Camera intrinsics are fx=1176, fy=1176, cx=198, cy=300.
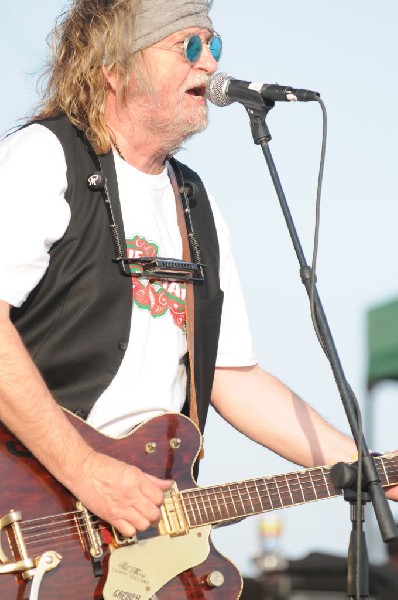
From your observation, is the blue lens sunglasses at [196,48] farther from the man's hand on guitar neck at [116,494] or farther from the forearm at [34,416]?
the man's hand on guitar neck at [116,494]

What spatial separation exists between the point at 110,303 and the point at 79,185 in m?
0.42

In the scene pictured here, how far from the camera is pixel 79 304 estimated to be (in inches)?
159

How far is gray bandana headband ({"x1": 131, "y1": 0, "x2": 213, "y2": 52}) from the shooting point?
4367 millimetres

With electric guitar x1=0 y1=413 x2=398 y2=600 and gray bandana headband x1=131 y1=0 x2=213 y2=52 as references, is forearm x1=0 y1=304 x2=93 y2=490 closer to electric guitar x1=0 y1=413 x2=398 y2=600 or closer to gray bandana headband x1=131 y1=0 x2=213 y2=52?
electric guitar x1=0 y1=413 x2=398 y2=600

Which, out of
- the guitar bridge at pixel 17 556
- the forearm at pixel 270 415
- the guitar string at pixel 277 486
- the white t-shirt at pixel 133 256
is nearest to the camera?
the guitar bridge at pixel 17 556

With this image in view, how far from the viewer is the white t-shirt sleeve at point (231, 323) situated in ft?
15.4

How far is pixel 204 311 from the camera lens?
4.43m

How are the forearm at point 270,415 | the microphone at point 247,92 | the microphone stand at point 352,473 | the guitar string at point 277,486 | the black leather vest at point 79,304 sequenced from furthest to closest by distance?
the forearm at point 270,415 < the guitar string at point 277,486 < the black leather vest at point 79,304 < the microphone at point 247,92 < the microphone stand at point 352,473

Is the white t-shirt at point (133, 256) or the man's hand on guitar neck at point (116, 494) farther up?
the white t-shirt at point (133, 256)

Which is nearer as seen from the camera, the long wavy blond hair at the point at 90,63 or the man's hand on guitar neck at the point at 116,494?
the man's hand on guitar neck at the point at 116,494

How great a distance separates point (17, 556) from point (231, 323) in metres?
1.48

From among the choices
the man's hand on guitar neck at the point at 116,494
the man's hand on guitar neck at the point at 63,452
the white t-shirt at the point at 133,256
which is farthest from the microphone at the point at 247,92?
the man's hand on guitar neck at the point at 116,494

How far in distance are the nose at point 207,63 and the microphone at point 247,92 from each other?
0.27 metres

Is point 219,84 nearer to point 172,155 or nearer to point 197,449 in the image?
point 172,155
